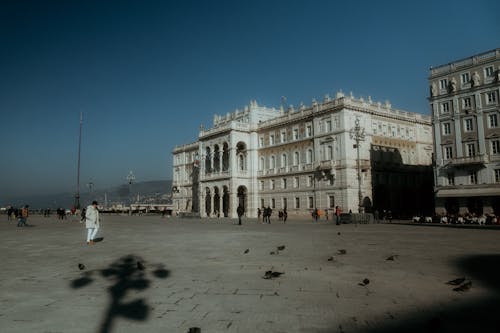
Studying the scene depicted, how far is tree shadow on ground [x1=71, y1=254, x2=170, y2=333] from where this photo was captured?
19.6 feet

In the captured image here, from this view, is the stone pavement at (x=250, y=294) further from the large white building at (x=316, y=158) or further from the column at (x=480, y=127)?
the large white building at (x=316, y=158)

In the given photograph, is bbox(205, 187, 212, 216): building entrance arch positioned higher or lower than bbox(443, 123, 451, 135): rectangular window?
lower

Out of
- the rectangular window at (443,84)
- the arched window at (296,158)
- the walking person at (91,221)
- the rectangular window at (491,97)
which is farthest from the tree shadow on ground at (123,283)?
the arched window at (296,158)

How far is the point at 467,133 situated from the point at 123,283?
132ft

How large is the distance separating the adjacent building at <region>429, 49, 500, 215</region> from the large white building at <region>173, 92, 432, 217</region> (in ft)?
27.4

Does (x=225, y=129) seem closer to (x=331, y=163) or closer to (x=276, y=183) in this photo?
(x=276, y=183)

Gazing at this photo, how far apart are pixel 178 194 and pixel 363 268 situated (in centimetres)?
7250

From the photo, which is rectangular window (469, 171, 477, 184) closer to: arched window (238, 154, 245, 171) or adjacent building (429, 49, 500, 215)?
adjacent building (429, 49, 500, 215)

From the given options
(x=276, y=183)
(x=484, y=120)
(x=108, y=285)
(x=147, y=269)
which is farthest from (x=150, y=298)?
(x=276, y=183)

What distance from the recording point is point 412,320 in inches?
219

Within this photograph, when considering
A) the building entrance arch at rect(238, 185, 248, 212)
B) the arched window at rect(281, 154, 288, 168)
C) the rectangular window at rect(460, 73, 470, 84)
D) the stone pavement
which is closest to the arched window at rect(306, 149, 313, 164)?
the arched window at rect(281, 154, 288, 168)

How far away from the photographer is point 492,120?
37.8 metres

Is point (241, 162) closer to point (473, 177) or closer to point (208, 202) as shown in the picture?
point (208, 202)

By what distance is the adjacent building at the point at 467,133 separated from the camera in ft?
123
